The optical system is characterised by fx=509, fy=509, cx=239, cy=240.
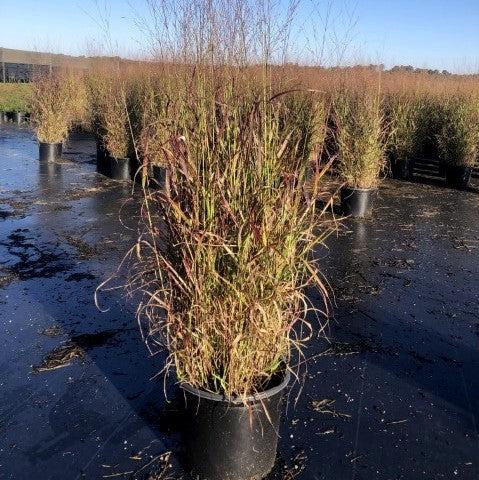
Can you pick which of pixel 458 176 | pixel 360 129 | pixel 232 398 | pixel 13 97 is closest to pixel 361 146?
pixel 360 129

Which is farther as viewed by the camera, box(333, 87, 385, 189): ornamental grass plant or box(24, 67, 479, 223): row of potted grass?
box(24, 67, 479, 223): row of potted grass

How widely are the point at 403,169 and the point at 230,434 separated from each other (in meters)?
8.64

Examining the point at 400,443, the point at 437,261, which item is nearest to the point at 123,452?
the point at 400,443

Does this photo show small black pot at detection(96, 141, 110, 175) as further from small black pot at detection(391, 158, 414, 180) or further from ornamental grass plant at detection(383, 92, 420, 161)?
small black pot at detection(391, 158, 414, 180)

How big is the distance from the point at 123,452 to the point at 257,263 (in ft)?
3.33

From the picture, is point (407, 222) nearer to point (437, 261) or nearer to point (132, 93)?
point (437, 261)

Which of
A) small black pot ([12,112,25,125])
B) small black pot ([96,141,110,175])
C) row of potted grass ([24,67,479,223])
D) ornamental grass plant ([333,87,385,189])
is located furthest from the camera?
small black pot ([12,112,25,125])

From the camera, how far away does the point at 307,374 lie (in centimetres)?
276

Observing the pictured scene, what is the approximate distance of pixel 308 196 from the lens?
6.21 ft

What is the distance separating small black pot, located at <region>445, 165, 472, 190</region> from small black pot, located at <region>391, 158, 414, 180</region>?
31.3 inches

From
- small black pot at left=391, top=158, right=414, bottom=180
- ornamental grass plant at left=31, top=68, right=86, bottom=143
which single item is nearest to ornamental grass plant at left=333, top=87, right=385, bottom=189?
small black pot at left=391, top=158, right=414, bottom=180

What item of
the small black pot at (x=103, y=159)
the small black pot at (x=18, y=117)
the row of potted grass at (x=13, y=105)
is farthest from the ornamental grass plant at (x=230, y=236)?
the small black pot at (x=18, y=117)

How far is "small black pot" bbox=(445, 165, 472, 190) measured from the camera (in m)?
8.69

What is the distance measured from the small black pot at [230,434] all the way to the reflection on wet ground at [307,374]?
0.12 metres
